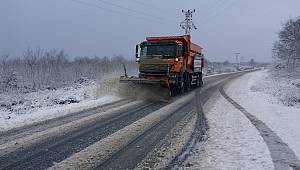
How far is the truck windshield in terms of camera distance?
56.2 feet

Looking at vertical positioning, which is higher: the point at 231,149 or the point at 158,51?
the point at 158,51

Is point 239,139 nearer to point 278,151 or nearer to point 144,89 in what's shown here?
point 278,151

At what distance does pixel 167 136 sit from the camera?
7918 mm

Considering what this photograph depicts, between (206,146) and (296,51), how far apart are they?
55.6 meters

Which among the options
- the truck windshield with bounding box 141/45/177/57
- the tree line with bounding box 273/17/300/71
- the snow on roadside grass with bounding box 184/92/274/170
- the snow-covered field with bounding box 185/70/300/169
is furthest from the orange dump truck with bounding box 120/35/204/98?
the tree line with bounding box 273/17/300/71

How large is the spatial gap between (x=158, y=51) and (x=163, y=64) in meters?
1.26

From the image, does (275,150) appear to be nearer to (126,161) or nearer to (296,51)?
(126,161)

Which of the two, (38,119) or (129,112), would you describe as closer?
(38,119)

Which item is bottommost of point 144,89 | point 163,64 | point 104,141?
point 104,141

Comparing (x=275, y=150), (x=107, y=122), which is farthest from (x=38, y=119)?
(x=275, y=150)

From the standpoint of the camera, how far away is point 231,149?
21.9ft

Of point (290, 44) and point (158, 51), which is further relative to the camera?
point (290, 44)

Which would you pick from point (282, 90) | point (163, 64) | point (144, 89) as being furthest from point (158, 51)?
point (282, 90)

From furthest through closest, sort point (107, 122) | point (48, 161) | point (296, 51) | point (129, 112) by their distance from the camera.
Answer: point (296, 51), point (129, 112), point (107, 122), point (48, 161)
